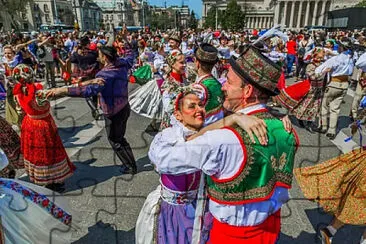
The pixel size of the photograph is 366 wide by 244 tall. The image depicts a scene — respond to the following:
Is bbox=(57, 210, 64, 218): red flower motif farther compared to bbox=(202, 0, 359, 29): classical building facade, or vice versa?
bbox=(202, 0, 359, 29): classical building facade

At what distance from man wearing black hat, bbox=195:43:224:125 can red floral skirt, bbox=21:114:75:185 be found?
220cm

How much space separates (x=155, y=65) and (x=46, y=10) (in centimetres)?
8886

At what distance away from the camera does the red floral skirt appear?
4035mm

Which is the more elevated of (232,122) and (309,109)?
(232,122)

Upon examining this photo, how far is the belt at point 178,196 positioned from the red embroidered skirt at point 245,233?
1.16 feet

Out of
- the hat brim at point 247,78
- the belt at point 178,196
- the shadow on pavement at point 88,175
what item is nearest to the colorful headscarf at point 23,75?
the shadow on pavement at point 88,175

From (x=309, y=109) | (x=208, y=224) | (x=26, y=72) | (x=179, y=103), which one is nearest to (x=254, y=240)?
(x=208, y=224)

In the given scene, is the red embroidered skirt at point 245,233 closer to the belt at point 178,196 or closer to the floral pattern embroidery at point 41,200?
the belt at point 178,196

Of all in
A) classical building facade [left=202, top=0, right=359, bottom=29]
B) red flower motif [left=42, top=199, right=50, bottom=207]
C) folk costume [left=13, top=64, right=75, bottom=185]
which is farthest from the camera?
classical building facade [left=202, top=0, right=359, bottom=29]

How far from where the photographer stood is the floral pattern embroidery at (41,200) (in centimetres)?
265

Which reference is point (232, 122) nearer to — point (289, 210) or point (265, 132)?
point (265, 132)

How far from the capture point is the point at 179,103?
216 cm

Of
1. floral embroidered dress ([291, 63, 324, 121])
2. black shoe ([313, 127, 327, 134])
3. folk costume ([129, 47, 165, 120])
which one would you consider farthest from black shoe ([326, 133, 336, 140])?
folk costume ([129, 47, 165, 120])

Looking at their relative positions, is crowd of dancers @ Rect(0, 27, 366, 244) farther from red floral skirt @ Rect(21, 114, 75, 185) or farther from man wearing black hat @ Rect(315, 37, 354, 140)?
man wearing black hat @ Rect(315, 37, 354, 140)
